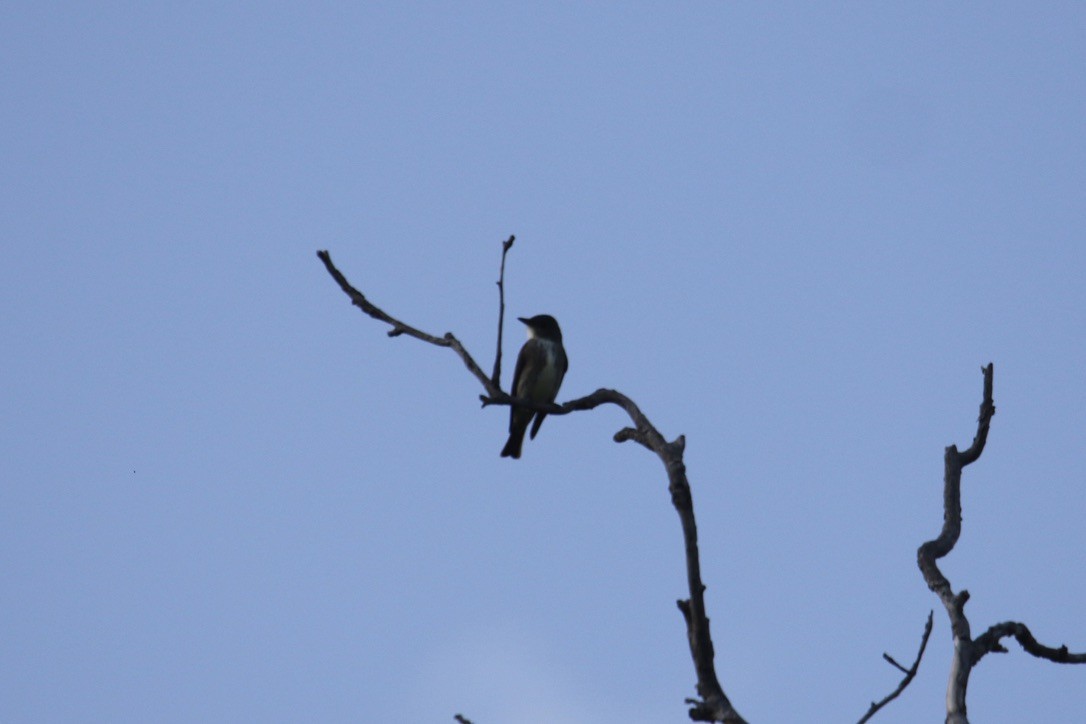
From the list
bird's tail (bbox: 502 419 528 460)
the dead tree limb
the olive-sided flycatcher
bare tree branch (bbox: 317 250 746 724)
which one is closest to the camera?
bare tree branch (bbox: 317 250 746 724)

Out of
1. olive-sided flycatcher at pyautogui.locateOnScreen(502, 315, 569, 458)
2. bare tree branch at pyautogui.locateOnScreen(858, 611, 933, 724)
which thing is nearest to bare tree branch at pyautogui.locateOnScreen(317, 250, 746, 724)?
bare tree branch at pyautogui.locateOnScreen(858, 611, 933, 724)

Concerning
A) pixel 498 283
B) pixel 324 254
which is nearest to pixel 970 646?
pixel 498 283

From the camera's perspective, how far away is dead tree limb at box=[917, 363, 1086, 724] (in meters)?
4.44

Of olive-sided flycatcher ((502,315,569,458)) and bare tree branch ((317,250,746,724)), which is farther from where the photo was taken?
olive-sided flycatcher ((502,315,569,458))

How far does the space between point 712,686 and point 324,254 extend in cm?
287

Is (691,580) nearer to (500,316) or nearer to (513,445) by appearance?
(500,316)

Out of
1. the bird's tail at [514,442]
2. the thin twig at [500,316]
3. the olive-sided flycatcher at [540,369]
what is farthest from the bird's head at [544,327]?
the thin twig at [500,316]

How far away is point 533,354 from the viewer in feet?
34.6

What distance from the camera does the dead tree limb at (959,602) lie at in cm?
444

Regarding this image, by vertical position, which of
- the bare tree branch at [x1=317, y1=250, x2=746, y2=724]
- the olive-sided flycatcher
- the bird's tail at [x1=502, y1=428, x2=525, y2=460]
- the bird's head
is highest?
the bird's head

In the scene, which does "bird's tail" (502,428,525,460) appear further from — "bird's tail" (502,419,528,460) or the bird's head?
the bird's head

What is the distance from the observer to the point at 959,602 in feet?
15.4

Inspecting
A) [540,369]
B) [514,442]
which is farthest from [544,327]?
[514,442]

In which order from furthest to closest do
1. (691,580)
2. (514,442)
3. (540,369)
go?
(540,369), (514,442), (691,580)
